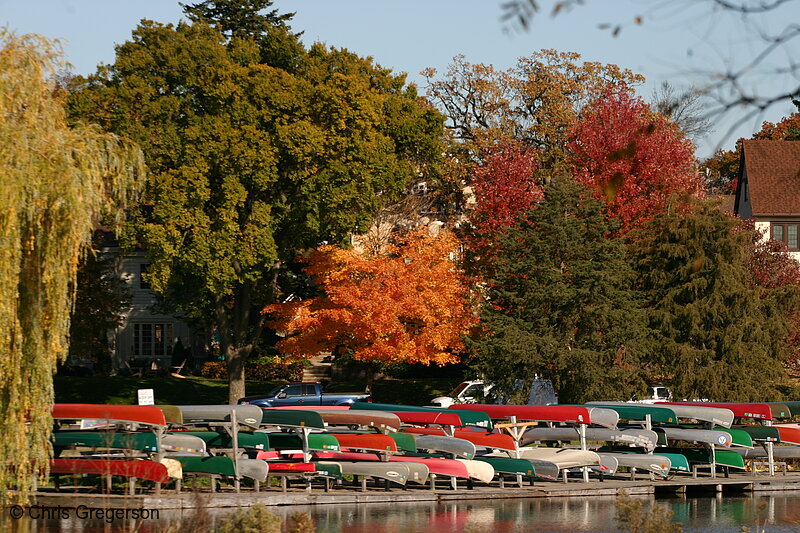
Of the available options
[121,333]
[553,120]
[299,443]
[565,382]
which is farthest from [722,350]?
[121,333]

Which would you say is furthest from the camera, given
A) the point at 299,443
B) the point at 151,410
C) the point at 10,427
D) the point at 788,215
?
the point at 788,215

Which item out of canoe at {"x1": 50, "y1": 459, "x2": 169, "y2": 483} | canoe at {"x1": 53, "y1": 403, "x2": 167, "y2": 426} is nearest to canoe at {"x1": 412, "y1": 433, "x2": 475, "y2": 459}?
canoe at {"x1": 53, "y1": 403, "x2": 167, "y2": 426}

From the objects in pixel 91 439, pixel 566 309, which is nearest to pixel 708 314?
pixel 566 309

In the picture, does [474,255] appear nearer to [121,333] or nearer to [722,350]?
[722,350]

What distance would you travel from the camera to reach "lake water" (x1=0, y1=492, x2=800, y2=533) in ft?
62.6

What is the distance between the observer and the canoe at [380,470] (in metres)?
23.1

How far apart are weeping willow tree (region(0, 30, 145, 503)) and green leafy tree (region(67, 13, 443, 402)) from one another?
2287 cm

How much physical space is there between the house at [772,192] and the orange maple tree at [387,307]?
26.2 metres

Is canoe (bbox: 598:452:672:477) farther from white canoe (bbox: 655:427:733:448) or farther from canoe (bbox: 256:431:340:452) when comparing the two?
canoe (bbox: 256:431:340:452)

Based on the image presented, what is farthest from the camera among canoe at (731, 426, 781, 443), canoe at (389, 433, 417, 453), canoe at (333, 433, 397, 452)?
canoe at (731, 426, 781, 443)

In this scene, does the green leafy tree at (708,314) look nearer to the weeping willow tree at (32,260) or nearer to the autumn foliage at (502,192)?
the autumn foliage at (502,192)

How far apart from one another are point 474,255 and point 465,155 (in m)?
14.0

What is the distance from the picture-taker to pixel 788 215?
63.0 m

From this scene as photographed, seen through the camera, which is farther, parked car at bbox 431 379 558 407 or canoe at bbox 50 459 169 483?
parked car at bbox 431 379 558 407
